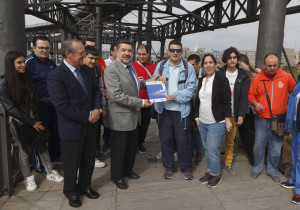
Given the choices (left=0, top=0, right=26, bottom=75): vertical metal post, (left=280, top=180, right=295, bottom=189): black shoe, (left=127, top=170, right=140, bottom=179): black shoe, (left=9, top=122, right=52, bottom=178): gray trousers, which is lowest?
(left=127, top=170, right=140, bottom=179): black shoe

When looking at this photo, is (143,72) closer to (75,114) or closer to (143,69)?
(143,69)

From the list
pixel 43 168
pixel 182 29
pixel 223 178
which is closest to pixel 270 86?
pixel 223 178

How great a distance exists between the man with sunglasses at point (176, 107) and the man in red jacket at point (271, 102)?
3.14 feet

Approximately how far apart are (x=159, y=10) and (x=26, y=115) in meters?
8.72

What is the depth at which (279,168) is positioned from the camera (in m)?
3.88

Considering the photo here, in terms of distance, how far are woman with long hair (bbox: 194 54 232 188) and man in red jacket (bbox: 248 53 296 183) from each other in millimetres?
559

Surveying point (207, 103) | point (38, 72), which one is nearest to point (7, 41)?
point (38, 72)

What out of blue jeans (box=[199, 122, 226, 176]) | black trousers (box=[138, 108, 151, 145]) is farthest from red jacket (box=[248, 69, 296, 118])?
black trousers (box=[138, 108, 151, 145])

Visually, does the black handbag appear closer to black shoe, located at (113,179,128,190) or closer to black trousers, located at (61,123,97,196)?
black shoe, located at (113,179,128,190)

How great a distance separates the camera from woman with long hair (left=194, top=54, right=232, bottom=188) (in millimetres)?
3242

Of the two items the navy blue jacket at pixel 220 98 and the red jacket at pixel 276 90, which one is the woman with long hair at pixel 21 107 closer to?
the navy blue jacket at pixel 220 98

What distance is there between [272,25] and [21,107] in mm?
4287

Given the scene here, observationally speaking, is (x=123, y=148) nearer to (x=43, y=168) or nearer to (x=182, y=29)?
(x=43, y=168)

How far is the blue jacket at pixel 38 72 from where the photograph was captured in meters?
3.41
